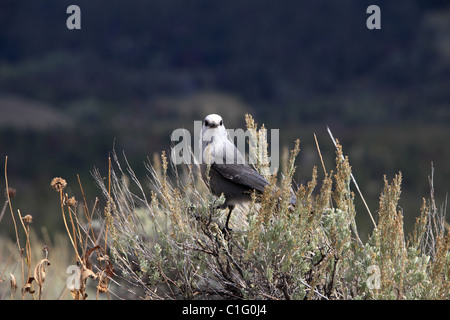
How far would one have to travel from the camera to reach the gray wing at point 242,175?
134 inches

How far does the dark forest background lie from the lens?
26.0 metres

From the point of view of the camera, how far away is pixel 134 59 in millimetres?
54969

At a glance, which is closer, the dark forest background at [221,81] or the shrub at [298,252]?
the shrub at [298,252]

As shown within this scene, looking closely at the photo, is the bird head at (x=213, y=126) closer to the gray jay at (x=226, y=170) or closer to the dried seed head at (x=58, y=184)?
the gray jay at (x=226, y=170)

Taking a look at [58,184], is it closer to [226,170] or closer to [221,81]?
[226,170]

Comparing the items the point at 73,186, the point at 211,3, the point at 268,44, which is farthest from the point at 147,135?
the point at 211,3

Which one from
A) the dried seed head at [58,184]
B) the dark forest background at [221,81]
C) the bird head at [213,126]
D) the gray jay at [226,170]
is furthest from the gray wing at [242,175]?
the dark forest background at [221,81]

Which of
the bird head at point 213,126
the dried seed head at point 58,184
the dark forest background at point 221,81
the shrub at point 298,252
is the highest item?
the dark forest background at point 221,81

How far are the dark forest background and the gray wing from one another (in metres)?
14.9

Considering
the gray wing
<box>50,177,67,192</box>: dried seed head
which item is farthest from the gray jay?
<box>50,177,67,192</box>: dried seed head

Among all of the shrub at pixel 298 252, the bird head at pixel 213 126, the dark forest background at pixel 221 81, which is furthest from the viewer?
the dark forest background at pixel 221 81

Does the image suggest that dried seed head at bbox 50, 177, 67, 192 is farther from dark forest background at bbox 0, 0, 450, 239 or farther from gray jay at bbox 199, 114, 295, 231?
dark forest background at bbox 0, 0, 450, 239

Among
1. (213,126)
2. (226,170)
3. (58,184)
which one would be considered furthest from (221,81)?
(58,184)

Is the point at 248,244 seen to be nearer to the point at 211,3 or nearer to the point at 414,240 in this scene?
the point at 414,240
